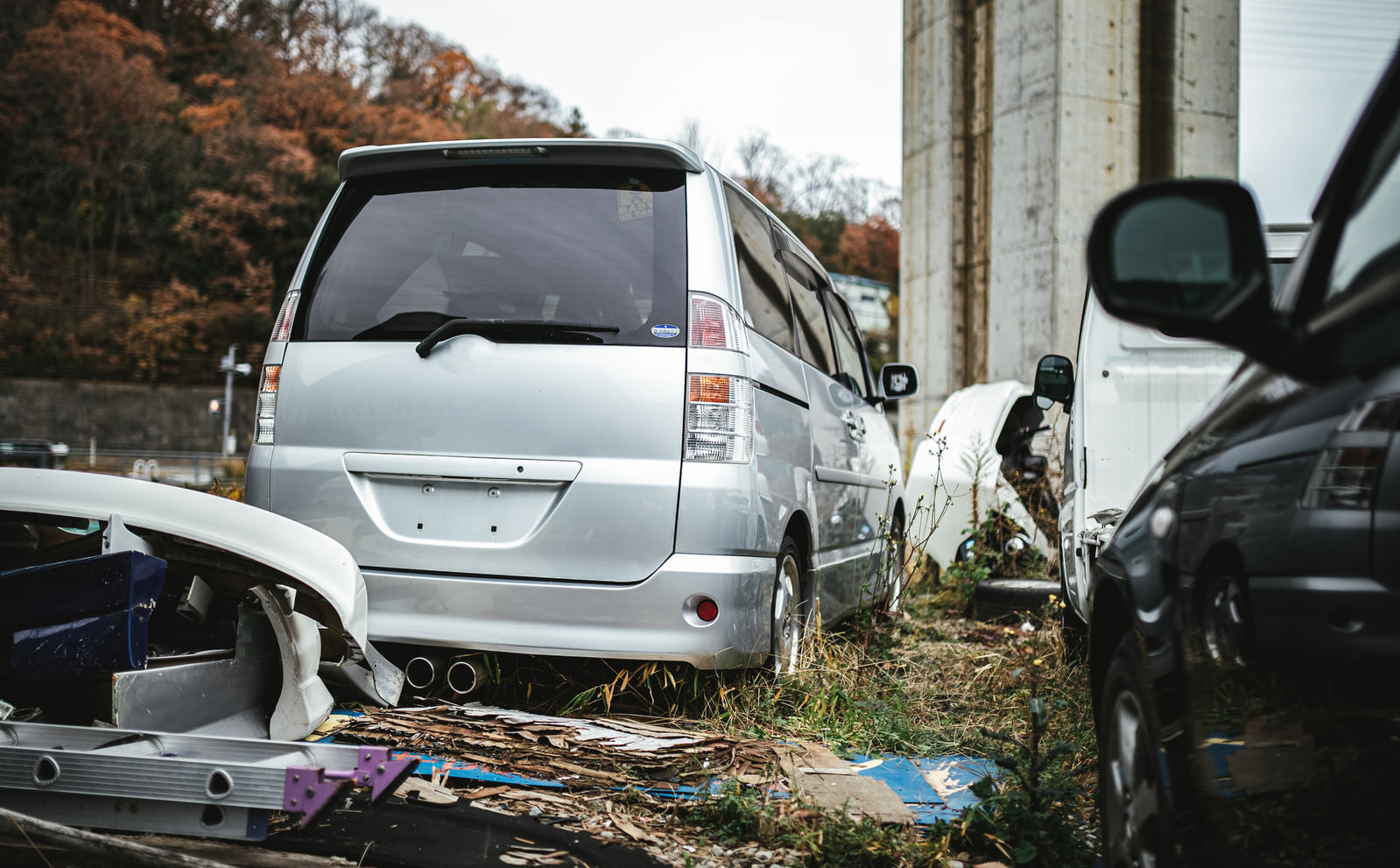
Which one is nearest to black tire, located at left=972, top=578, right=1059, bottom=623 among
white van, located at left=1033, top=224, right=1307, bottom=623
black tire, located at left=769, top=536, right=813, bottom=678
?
white van, located at left=1033, top=224, right=1307, bottom=623

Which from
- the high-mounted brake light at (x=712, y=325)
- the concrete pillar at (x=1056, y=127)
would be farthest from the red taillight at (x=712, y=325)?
the concrete pillar at (x=1056, y=127)

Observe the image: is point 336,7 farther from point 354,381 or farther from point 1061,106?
point 354,381

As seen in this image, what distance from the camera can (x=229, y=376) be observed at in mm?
45594

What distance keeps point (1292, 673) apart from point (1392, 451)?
13.3 inches

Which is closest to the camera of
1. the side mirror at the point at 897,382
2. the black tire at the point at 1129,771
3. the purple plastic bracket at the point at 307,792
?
the black tire at the point at 1129,771

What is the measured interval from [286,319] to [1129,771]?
3.24 metres

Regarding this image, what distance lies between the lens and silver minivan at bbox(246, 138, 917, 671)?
12.0 feet

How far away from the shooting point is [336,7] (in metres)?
51.8

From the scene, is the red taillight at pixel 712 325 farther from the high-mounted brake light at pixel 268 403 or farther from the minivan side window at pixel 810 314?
Result: the high-mounted brake light at pixel 268 403

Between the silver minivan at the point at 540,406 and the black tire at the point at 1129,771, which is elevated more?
the silver minivan at the point at 540,406

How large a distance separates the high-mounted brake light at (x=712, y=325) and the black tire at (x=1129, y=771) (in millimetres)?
1752

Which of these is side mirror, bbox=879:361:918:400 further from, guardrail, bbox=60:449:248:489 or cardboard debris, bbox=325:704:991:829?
guardrail, bbox=60:449:248:489

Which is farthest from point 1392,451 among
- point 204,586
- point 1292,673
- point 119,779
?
point 204,586

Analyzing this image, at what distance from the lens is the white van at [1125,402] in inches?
204
